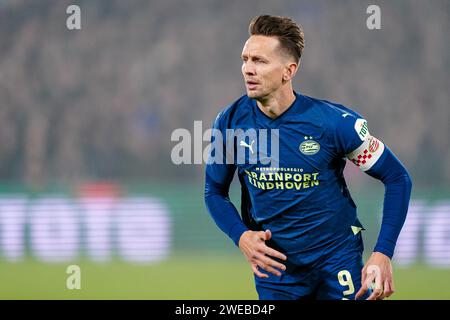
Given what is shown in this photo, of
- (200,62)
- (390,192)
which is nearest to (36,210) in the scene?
(200,62)

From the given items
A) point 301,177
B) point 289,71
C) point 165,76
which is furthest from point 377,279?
point 165,76

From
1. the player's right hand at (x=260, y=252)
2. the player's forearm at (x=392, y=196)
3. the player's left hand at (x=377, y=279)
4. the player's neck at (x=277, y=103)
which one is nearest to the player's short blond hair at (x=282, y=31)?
the player's neck at (x=277, y=103)

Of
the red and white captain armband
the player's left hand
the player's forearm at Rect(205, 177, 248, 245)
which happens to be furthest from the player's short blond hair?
the player's left hand

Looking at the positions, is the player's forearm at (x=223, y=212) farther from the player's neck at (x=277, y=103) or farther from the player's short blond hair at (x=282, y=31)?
the player's short blond hair at (x=282, y=31)

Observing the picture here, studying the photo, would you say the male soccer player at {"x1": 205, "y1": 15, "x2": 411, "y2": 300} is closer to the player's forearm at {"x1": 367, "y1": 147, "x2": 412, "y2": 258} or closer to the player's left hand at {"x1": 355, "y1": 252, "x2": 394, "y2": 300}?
the player's forearm at {"x1": 367, "y1": 147, "x2": 412, "y2": 258}

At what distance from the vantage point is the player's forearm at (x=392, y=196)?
4.51m

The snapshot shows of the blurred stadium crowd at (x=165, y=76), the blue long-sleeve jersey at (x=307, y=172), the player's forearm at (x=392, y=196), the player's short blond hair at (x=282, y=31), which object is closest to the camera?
the player's forearm at (x=392, y=196)

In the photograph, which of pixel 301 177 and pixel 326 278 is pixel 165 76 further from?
pixel 326 278

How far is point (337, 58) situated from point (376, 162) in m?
11.1

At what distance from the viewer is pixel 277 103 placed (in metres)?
4.77

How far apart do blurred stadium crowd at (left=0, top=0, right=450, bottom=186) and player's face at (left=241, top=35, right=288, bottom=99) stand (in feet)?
31.4

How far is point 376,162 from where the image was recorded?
4.62 metres

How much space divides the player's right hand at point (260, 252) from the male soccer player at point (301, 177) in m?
0.03
